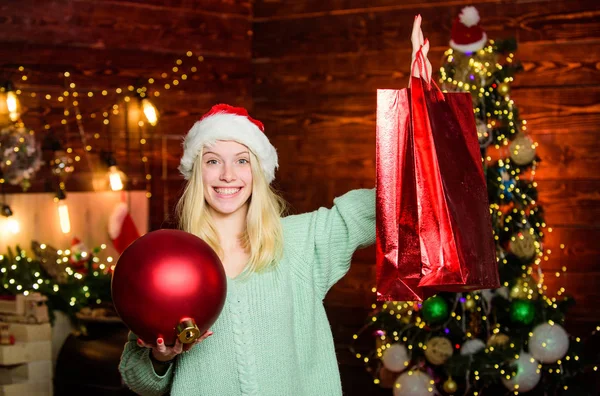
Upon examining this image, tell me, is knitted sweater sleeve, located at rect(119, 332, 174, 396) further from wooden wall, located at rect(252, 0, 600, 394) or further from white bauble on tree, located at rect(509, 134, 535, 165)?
wooden wall, located at rect(252, 0, 600, 394)

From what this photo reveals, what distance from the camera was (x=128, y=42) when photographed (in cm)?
462

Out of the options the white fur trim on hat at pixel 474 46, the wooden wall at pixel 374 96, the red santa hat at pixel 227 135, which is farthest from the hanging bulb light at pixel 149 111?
the red santa hat at pixel 227 135

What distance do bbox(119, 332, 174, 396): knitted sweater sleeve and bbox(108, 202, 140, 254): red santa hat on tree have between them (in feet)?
8.19

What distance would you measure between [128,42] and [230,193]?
2.77 m

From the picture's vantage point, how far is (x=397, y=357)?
12.4 ft

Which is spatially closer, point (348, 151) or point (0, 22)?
point (0, 22)

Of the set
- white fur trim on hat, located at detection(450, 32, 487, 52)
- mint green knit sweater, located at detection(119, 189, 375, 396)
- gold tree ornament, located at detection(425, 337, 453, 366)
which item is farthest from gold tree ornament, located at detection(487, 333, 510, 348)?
mint green knit sweater, located at detection(119, 189, 375, 396)

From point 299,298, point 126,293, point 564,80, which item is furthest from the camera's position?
point 564,80

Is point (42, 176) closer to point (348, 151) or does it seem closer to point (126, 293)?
point (348, 151)

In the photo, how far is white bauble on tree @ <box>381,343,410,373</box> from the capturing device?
3768 millimetres

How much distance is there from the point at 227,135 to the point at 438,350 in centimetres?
191

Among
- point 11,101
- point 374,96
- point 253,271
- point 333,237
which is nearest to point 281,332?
point 253,271

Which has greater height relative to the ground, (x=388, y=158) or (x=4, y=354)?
(x=388, y=158)

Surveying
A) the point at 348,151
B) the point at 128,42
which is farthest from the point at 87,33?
the point at 348,151
